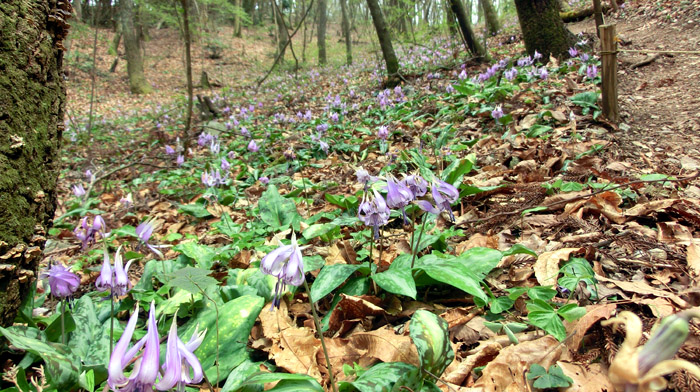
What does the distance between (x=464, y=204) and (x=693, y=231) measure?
121cm

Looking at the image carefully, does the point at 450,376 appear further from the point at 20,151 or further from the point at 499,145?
the point at 499,145

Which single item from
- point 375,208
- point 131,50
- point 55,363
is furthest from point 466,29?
point 131,50

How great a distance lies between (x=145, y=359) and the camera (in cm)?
75

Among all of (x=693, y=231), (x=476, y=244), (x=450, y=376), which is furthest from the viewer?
(x=476, y=244)

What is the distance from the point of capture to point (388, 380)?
1.08 meters

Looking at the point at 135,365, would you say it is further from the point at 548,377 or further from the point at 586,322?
the point at 586,322

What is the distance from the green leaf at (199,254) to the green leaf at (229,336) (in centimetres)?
61

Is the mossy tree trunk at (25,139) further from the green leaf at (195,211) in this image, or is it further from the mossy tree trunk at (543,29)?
the mossy tree trunk at (543,29)

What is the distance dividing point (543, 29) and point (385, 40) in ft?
10.2

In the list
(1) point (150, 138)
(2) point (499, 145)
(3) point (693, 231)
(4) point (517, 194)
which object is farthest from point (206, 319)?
(1) point (150, 138)

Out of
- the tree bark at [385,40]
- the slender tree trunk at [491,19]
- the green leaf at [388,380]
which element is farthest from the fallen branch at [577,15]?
the green leaf at [388,380]

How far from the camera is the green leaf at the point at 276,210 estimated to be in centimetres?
267

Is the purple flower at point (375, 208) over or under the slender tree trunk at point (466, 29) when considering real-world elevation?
under

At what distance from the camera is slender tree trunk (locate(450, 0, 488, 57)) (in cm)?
782
